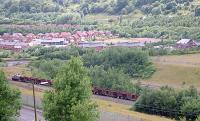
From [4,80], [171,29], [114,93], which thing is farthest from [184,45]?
[4,80]

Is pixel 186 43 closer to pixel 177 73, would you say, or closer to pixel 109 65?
pixel 109 65

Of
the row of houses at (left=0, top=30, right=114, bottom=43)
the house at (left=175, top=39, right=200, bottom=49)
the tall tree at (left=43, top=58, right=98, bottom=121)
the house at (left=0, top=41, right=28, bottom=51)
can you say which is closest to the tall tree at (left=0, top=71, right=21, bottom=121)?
the tall tree at (left=43, top=58, right=98, bottom=121)

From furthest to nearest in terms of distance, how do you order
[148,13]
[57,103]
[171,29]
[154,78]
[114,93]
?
[148,13] < [171,29] < [154,78] < [114,93] < [57,103]

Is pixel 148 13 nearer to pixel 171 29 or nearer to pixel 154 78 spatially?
pixel 171 29

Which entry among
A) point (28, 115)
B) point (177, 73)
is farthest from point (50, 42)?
point (28, 115)

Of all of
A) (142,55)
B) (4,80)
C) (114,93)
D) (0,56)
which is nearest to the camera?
(4,80)

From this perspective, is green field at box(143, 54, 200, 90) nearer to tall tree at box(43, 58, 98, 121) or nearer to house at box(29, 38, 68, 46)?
tall tree at box(43, 58, 98, 121)
